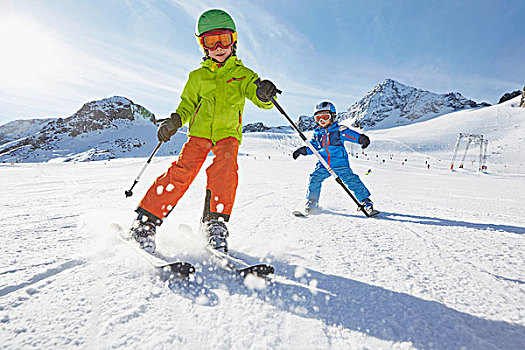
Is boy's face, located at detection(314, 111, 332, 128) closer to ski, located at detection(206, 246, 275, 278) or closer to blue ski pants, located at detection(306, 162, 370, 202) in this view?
blue ski pants, located at detection(306, 162, 370, 202)

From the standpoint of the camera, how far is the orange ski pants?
5.90 feet

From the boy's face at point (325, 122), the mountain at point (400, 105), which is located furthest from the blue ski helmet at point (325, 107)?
the mountain at point (400, 105)

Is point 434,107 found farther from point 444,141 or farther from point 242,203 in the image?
point 242,203

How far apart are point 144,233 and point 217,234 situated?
483 millimetres

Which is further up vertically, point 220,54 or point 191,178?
point 220,54

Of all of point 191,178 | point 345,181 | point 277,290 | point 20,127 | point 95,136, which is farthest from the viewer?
point 20,127

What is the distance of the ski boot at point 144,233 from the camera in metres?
1.64

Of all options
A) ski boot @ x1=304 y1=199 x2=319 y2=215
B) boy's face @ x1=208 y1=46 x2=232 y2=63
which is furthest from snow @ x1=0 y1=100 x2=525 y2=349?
boy's face @ x1=208 y1=46 x2=232 y2=63

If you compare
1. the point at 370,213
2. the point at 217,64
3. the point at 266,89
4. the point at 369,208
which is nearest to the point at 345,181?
the point at 369,208

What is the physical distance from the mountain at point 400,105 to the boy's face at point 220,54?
411ft

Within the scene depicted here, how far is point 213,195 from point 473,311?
1533mm

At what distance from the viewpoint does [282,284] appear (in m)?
1.28

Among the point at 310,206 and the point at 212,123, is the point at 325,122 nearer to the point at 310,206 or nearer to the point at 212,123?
the point at 310,206

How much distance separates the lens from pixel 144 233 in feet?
5.53
